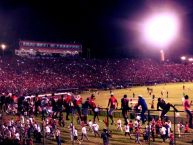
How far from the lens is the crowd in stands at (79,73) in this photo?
67.6 meters

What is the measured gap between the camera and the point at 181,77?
9056cm

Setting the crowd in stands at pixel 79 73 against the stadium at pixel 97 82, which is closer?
the stadium at pixel 97 82

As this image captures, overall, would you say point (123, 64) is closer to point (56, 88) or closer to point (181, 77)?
point (181, 77)

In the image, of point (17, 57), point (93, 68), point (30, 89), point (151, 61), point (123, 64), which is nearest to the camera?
point (30, 89)

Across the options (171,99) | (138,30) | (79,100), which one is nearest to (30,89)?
(171,99)

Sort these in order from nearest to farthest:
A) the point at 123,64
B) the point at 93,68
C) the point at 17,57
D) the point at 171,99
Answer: the point at 171,99 → the point at 17,57 → the point at 93,68 → the point at 123,64

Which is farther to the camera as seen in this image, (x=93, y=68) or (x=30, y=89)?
(x=93, y=68)

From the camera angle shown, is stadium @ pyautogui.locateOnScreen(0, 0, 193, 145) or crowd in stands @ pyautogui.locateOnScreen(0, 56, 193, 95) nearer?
stadium @ pyautogui.locateOnScreen(0, 0, 193, 145)

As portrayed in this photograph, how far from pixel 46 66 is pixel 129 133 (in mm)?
54980

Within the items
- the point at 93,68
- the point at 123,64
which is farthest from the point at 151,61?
the point at 93,68

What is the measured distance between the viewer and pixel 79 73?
82250 millimetres

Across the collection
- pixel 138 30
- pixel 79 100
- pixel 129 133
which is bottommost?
pixel 129 133

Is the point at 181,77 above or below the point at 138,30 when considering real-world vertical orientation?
below

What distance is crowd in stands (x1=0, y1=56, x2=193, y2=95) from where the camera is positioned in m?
67.6
